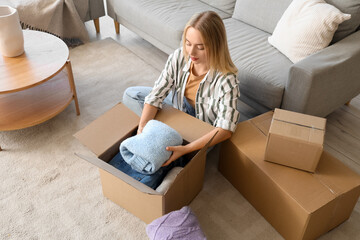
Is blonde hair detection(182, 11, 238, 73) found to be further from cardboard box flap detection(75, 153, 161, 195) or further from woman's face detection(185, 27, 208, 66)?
cardboard box flap detection(75, 153, 161, 195)

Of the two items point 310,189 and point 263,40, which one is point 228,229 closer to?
point 310,189

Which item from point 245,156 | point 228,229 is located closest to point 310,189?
point 245,156

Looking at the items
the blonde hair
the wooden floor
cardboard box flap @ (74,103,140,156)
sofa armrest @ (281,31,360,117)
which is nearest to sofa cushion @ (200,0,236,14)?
the wooden floor

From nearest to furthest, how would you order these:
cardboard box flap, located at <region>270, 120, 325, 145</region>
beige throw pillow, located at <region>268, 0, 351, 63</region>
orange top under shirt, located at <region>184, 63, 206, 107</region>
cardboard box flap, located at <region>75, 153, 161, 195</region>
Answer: cardboard box flap, located at <region>75, 153, 161, 195</region> → cardboard box flap, located at <region>270, 120, 325, 145</region> → orange top under shirt, located at <region>184, 63, 206, 107</region> → beige throw pillow, located at <region>268, 0, 351, 63</region>

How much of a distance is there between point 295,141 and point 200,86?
19.9 inches

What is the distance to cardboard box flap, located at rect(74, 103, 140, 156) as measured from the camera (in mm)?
1532

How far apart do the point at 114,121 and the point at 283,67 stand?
957 mm

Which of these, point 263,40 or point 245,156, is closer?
point 245,156

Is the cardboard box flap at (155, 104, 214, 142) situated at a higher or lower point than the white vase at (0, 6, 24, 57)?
lower

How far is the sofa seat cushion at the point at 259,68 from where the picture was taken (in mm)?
1881

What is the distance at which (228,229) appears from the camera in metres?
1.60

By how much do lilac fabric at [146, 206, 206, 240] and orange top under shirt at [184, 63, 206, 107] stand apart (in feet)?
1.93

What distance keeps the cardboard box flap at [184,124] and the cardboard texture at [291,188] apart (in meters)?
0.15


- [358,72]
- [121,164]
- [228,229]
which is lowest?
[228,229]
